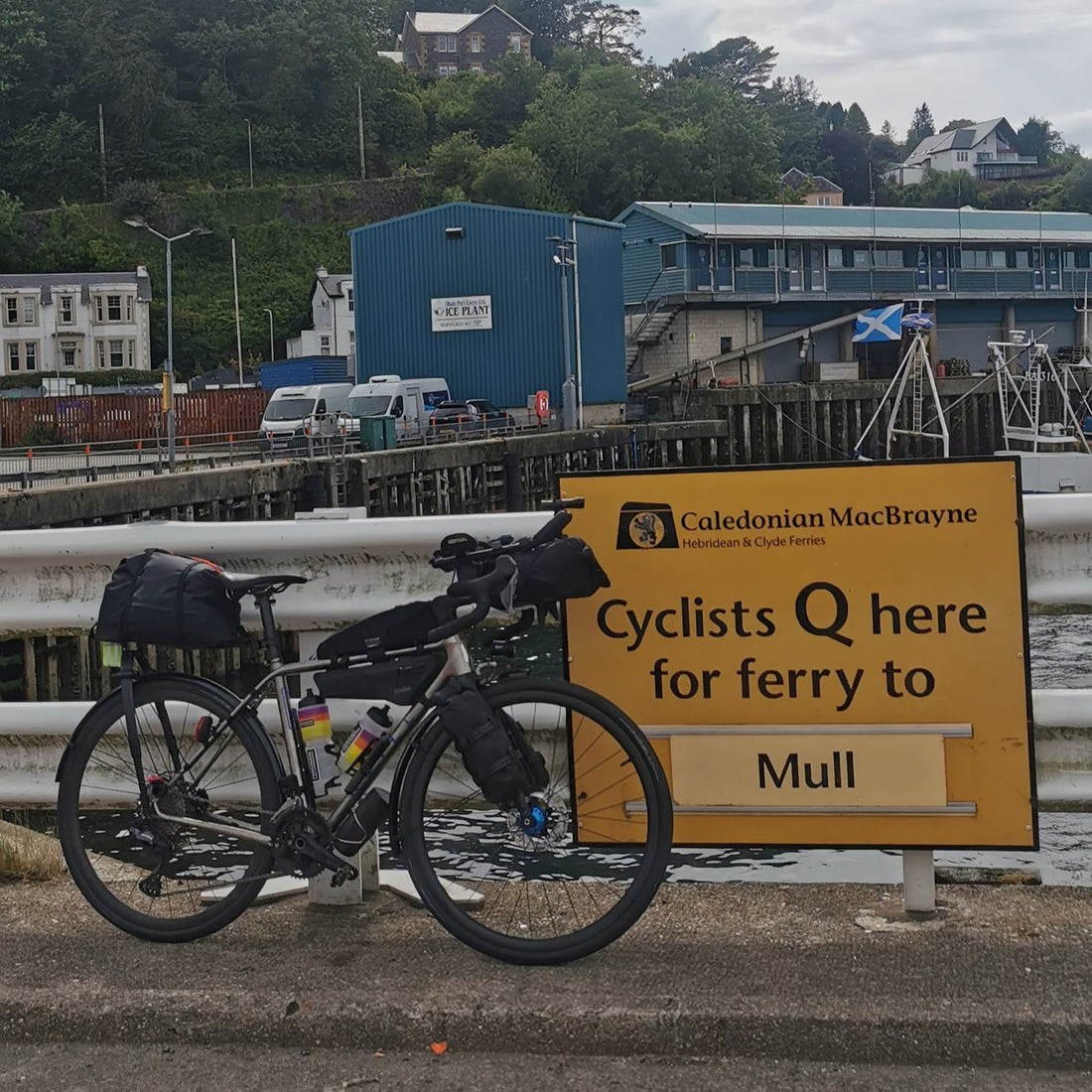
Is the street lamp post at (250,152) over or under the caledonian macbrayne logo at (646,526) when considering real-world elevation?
over

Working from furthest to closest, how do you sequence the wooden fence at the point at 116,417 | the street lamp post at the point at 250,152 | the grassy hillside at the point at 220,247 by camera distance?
the street lamp post at the point at 250,152 < the grassy hillside at the point at 220,247 < the wooden fence at the point at 116,417

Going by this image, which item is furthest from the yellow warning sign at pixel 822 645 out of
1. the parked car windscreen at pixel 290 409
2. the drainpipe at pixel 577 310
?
the drainpipe at pixel 577 310

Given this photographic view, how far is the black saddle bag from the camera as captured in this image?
3615mm

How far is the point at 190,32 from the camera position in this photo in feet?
426

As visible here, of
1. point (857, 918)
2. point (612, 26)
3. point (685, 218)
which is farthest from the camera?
point (612, 26)

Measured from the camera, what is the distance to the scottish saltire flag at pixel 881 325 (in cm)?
5606

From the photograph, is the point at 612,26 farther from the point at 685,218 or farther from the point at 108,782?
the point at 108,782

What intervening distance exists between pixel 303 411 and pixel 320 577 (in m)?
43.4

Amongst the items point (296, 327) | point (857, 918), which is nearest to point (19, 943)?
point (857, 918)

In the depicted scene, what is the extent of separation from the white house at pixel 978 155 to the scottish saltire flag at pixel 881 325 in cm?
13079

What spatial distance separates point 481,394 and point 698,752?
5106 centimetres

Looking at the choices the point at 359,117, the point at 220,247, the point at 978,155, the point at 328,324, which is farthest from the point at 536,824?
the point at 978,155

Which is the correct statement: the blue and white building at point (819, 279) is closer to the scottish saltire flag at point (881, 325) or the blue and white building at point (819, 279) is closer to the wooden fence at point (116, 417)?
the scottish saltire flag at point (881, 325)

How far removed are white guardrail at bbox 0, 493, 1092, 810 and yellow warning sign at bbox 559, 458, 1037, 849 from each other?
0.16 m
